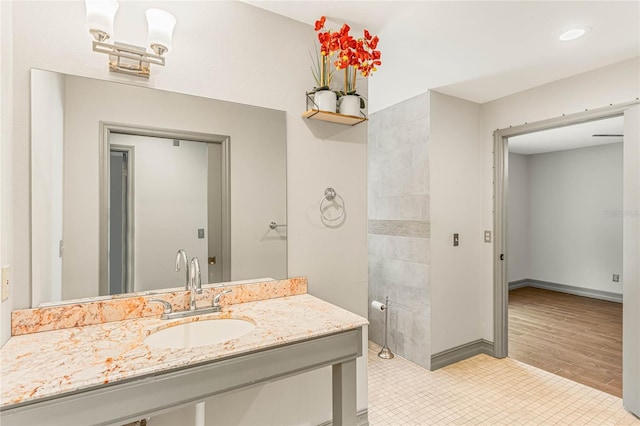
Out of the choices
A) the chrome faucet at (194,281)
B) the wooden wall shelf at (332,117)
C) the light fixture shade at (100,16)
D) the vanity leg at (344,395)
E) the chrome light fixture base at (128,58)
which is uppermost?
the light fixture shade at (100,16)

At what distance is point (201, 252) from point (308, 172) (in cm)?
75

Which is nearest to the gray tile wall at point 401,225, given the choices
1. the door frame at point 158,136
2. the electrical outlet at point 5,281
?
the door frame at point 158,136

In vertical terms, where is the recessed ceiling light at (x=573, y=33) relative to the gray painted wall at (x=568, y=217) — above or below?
above

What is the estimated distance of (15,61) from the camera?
1.31 m

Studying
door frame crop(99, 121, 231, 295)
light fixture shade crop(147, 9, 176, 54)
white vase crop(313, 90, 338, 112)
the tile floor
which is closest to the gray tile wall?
the tile floor

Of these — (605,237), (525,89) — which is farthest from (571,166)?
(525,89)

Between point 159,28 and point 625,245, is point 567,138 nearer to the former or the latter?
point 625,245

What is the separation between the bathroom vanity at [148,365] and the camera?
3.01 ft

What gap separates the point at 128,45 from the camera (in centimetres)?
148

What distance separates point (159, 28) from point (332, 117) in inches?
37.1

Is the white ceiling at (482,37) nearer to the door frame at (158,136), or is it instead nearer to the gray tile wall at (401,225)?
the gray tile wall at (401,225)

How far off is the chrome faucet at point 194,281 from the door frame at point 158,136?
0.18 m

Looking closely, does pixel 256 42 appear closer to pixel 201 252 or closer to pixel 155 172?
pixel 155 172

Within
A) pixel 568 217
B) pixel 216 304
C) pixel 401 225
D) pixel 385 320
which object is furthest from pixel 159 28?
pixel 568 217
